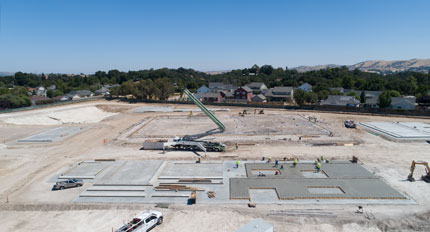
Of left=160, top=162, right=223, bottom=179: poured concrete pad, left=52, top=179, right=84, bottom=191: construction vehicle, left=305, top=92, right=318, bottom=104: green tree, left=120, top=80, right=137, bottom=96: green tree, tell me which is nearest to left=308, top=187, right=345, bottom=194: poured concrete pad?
left=160, top=162, right=223, bottom=179: poured concrete pad

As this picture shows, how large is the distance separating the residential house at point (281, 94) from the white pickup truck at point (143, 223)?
235 ft

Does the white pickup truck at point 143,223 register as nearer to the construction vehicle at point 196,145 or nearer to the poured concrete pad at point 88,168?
the poured concrete pad at point 88,168

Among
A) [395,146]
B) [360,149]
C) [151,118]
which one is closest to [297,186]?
[360,149]

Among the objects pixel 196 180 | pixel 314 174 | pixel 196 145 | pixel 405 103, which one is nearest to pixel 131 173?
pixel 196 180

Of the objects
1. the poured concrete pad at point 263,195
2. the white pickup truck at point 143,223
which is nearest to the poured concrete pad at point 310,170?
the poured concrete pad at point 263,195

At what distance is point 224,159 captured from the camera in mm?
28172

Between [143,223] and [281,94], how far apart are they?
247 feet

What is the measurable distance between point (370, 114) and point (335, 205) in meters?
47.2

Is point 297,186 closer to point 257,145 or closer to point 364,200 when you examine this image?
point 364,200

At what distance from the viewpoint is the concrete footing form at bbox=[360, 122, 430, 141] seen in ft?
119

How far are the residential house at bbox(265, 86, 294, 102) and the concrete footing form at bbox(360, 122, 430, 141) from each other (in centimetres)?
3606

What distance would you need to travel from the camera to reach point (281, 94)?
274ft

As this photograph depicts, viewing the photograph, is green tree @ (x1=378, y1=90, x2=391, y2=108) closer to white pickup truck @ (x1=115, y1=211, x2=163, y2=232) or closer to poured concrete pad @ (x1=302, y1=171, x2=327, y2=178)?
poured concrete pad @ (x1=302, y1=171, x2=327, y2=178)

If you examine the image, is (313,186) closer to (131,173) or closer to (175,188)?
(175,188)
